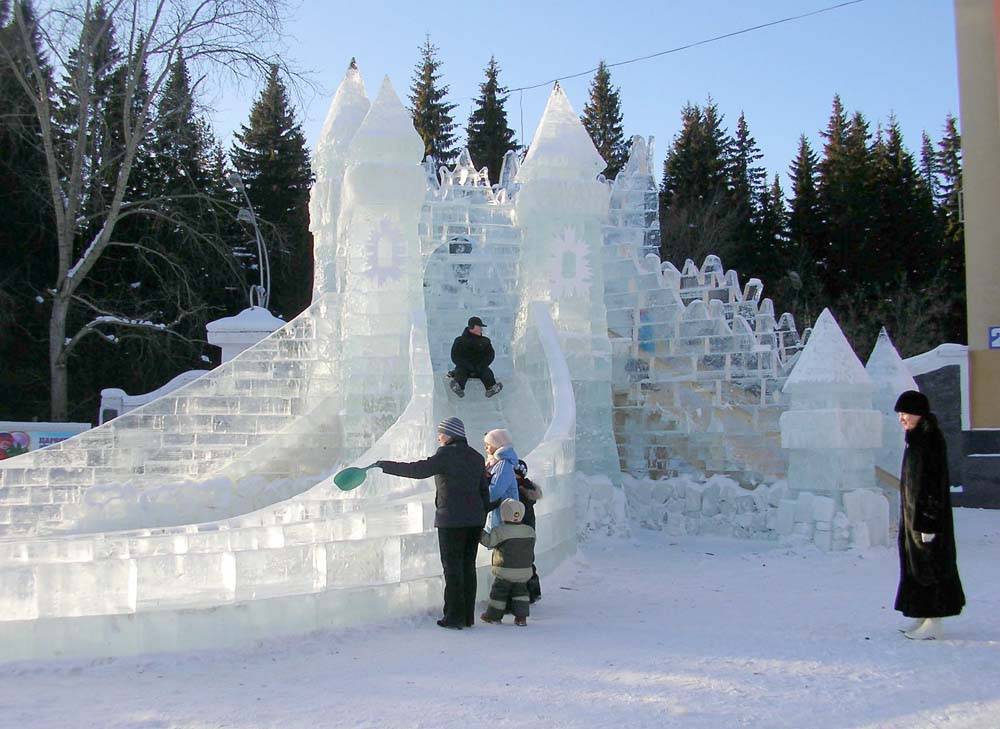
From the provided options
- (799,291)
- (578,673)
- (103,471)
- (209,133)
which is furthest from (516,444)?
(799,291)

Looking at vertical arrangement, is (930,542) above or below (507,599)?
above

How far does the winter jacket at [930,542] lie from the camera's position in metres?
5.92

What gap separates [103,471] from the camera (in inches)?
483

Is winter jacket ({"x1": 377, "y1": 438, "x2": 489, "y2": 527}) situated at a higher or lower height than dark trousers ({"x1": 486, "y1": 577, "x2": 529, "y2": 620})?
Result: higher

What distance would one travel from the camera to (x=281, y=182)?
34375mm

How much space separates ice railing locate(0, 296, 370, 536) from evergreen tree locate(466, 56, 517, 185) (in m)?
27.5

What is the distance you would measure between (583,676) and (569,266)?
27.6 feet

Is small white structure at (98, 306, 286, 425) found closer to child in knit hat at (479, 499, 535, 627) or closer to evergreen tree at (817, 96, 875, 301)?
child in knit hat at (479, 499, 535, 627)

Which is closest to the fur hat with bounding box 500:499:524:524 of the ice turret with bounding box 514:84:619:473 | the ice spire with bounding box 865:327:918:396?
the ice turret with bounding box 514:84:619:473

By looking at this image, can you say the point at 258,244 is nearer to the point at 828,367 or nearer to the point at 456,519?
the point at 828,367

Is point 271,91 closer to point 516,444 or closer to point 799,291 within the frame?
point 799,291

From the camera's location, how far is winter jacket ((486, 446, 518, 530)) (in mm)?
6570

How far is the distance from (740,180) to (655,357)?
82.8ft

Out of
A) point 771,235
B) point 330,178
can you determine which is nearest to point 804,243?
point 771,235
